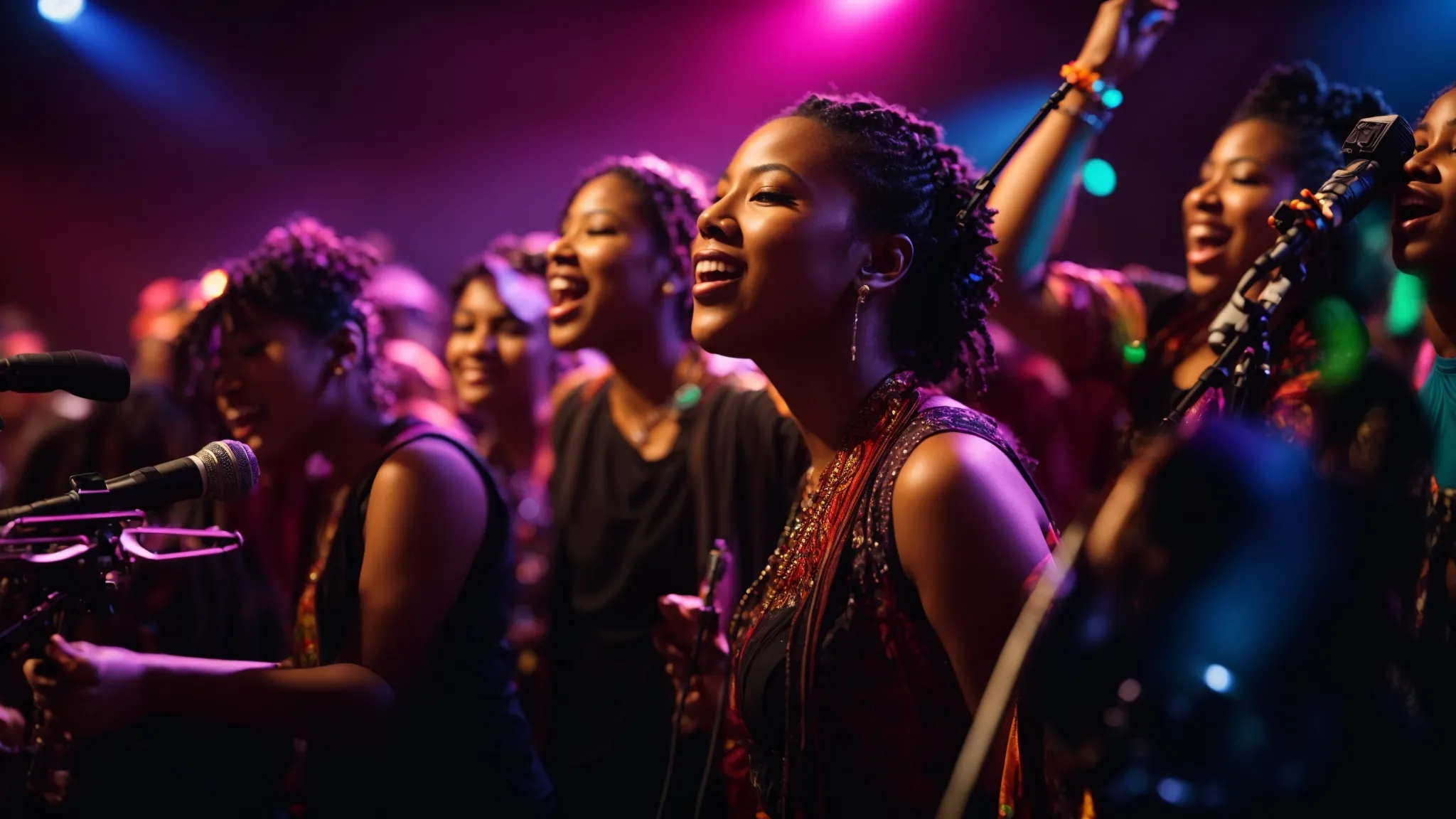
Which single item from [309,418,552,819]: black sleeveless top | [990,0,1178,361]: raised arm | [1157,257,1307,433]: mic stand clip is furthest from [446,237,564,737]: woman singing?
[1157,257,1307,433]: mic stand clip

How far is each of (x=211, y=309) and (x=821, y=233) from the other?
153cm

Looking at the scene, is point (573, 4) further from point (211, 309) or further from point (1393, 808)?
point (1393, 808)

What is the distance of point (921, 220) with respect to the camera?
195 centimetres

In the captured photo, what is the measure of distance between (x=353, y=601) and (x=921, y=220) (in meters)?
1.36

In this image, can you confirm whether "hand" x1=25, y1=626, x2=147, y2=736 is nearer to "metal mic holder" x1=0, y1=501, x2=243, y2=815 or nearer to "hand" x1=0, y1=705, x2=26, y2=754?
"metal mic holder" x1=0, y1=501, x2=243, y2=815

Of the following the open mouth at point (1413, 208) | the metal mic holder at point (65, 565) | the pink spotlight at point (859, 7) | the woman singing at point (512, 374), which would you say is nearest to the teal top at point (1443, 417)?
the open mouth at point (1413, 208)

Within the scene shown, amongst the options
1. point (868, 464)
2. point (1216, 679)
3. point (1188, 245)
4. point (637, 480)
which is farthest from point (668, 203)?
point (1216, 679)

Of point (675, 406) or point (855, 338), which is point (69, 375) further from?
point (675, 406)

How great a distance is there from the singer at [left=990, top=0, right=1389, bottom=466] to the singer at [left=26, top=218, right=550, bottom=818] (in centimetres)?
141

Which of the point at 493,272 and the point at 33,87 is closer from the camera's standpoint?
the point at 493,272

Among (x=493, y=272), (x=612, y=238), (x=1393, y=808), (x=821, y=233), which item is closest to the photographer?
(x=1393, y=808)

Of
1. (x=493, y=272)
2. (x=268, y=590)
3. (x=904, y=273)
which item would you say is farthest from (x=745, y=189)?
(x=493, y=272)

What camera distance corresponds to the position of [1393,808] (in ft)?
3.35

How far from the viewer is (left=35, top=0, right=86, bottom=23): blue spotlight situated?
5.13m
